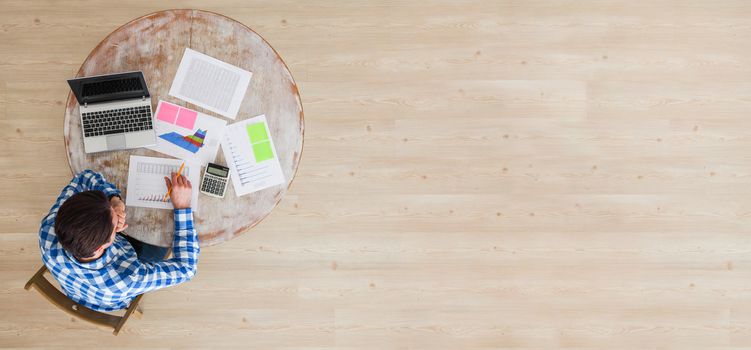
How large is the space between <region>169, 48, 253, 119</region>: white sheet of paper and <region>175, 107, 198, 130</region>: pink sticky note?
1.7 inches

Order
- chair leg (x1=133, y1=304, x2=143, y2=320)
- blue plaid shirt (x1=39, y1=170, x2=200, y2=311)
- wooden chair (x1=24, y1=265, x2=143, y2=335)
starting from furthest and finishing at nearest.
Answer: chair leg (x1=133, y1=304, x2=143, y2=320) → wooden chair (x1=24, y1=265, x2=143, y2=335) → blue plaid shirt (x1=39, y1=170, x2=200, y2=311)

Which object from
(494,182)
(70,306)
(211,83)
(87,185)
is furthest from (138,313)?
(494,182)

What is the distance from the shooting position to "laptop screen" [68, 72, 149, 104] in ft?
6.43

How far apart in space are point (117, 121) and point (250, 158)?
0.53 metres

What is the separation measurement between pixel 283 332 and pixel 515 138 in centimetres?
161

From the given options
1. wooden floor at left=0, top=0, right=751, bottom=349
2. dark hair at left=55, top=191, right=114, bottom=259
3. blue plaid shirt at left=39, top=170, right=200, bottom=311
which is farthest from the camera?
wooden floor at left=0, top=0, right=751, bottom=349

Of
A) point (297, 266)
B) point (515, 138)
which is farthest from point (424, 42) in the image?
point (297, 266)

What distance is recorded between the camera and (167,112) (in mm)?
2035

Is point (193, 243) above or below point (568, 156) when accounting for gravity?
below

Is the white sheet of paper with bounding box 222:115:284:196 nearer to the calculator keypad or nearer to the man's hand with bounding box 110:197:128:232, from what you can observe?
the calculator keypad

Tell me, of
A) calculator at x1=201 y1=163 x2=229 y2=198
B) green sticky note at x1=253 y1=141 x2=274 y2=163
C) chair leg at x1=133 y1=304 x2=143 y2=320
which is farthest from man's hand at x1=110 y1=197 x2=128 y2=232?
chair leg at x1=133 y1=304 x2=143 y2=320

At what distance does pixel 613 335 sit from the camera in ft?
8.97

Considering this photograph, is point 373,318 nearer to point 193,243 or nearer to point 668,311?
point 193,243

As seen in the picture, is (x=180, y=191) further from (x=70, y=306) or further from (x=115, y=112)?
(x=70, y=306)
